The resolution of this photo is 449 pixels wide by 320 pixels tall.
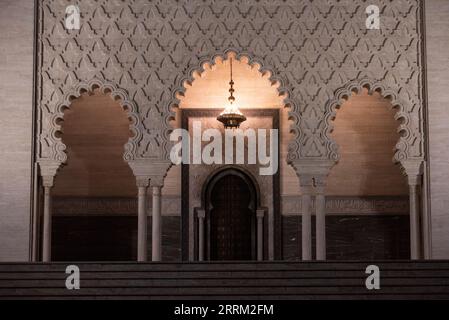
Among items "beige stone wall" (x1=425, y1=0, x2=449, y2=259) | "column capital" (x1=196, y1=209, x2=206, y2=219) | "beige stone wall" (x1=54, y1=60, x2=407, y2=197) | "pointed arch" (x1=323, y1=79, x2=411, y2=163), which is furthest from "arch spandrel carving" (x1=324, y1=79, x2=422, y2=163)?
"column capital" (x1=196, y1=209, x2=206, y2=219)

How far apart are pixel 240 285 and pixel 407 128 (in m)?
2.43

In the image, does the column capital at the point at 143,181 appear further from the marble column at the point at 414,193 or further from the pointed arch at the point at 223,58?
the marble column at the point at 414,193

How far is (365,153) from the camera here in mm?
9445

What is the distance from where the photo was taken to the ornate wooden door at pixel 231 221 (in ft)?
30.9

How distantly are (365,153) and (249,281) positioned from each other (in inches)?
153

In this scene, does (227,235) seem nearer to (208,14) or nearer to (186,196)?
(186,196)

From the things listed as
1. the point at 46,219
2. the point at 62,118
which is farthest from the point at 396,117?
the point at 46,219

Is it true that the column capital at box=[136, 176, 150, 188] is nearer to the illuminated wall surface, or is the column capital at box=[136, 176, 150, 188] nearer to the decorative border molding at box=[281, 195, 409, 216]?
the illuminated wall surface

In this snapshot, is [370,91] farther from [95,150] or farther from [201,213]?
[95,150]

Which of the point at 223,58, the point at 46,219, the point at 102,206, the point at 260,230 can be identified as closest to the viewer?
the point at 46,219

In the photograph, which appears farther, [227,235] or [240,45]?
[227,235]

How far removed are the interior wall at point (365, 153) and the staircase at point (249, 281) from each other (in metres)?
3.33

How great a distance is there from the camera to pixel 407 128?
7168mm

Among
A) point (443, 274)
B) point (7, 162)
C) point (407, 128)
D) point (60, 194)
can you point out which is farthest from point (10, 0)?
point (443, 274)
